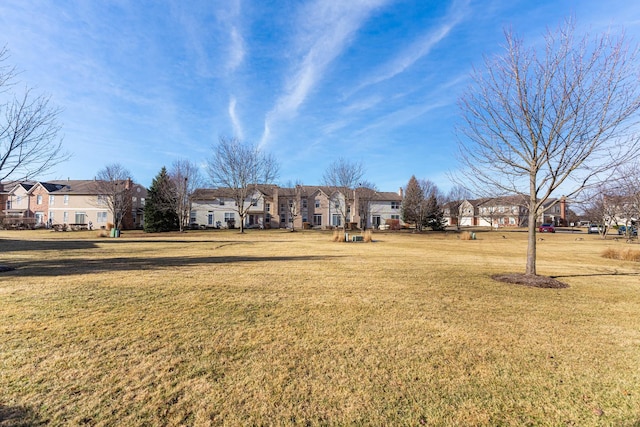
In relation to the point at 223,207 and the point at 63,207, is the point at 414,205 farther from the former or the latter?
the point at 63,207

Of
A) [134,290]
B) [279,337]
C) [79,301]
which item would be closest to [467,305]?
[279,337]

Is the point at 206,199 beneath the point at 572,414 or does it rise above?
above

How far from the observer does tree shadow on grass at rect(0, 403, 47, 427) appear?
103 inches

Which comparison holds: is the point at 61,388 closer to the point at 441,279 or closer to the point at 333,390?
the point at 333,390

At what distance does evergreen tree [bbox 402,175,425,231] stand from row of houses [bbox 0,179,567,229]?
12.6 feet

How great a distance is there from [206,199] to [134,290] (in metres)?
53.4

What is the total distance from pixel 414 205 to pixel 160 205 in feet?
132

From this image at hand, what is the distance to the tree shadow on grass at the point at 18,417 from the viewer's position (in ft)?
8.59

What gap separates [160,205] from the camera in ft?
150

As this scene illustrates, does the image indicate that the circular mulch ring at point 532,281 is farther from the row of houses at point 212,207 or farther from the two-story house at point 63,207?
the two-story house at point 63,207

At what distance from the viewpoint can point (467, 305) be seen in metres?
6.58

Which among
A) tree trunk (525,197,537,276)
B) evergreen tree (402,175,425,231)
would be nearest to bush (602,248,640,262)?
tree trunk (525,197,537,276)

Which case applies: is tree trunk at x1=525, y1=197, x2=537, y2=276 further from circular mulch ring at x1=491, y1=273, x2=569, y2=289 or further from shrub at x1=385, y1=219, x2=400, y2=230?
shrub at x1=385, y1=219, x2=400, y2=230

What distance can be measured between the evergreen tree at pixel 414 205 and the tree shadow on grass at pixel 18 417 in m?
49.8
